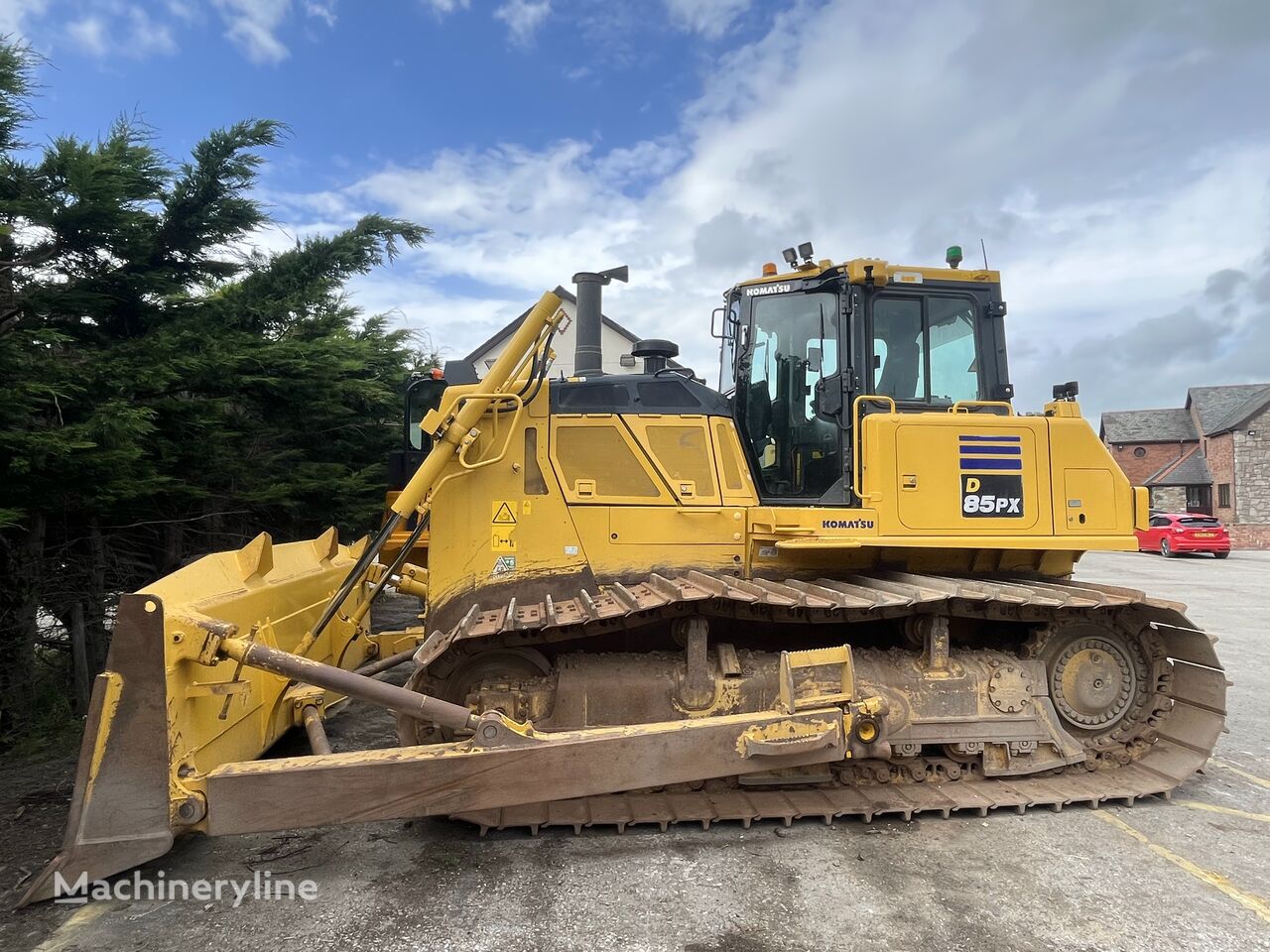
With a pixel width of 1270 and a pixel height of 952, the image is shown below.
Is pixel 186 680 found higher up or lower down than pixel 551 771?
higher up

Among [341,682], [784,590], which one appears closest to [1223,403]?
[784,590]

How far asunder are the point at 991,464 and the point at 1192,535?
2383cm

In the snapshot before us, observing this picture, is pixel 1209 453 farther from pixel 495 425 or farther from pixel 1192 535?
pixel 495 425

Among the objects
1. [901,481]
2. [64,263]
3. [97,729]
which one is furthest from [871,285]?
[64,263]

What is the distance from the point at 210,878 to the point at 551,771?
1.70 metres

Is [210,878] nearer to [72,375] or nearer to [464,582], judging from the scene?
[464,582]

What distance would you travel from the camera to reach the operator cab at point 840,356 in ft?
15.8

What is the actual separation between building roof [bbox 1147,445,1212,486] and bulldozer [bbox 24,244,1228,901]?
3885 cm

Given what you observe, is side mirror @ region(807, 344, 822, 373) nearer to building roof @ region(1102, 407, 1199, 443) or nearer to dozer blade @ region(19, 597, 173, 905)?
dozer blade @ region(19, 597, 173, 905)

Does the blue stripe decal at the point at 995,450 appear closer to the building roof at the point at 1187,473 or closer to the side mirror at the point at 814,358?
the side mirror at the point at 814,358

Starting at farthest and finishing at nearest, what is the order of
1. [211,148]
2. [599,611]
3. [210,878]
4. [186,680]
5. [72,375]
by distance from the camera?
1. [211,148]
2. [72,375]
3. [599,611]
4. [210,878]
5. [186,680]

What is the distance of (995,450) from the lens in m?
4.64

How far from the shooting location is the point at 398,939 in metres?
3.08
